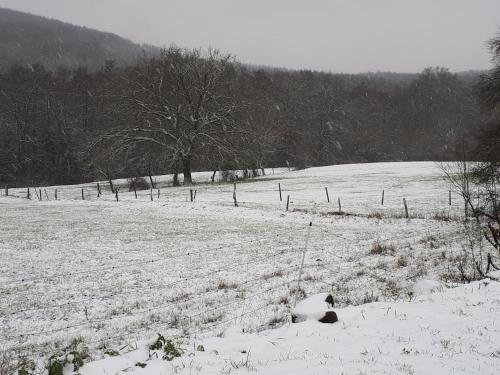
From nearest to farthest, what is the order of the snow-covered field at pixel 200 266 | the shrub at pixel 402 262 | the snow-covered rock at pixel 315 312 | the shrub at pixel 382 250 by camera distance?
the snow-covered rock at pixel 315 312, the snow-covered field at pixel 200 266, the shrub at pixel 402 262, the shrub at pixel 382 250

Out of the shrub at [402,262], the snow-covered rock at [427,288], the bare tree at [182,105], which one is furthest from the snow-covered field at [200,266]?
the bare tree at [182,105]

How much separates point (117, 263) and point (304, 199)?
20.5 metres

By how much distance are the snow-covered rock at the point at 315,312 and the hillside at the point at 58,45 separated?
133200mm

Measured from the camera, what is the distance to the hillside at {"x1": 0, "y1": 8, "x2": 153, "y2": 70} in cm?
13975

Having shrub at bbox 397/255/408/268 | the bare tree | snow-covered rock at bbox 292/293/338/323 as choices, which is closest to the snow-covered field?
shrub at bbox 397/255/408/268

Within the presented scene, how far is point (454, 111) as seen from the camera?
118375 millimetres

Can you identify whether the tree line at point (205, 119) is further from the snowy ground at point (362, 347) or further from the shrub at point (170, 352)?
the shrub at point (170, 352)

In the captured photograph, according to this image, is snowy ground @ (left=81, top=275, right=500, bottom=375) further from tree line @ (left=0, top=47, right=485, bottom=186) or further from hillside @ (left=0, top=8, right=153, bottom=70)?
hillside @ (left=0, top=8, right=153, bottom=70)

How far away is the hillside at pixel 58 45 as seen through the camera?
13975 cm

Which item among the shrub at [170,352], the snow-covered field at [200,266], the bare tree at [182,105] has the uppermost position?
the bare tree at [182,105]

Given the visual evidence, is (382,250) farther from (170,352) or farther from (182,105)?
(182,105)

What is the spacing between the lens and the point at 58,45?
16050 cm

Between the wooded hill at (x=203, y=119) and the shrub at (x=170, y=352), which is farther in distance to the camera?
the wooded hill at (x=203, y=119)

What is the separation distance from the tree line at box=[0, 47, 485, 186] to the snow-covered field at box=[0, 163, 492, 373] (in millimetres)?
10388
